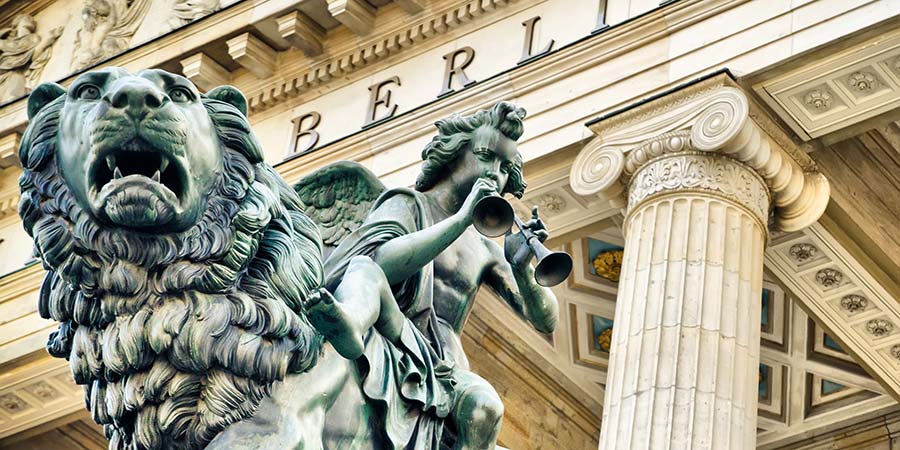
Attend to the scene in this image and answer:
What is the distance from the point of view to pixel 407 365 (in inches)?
165

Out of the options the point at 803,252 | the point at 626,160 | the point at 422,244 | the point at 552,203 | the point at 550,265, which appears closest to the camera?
the point at 422,244

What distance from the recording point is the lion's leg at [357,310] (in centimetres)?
386

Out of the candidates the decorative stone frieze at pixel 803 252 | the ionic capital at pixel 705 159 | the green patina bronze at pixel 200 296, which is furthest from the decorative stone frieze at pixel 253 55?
the green patina bronze at pixel 200 296

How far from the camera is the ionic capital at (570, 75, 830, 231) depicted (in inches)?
574

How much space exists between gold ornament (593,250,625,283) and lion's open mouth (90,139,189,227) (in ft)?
53.4

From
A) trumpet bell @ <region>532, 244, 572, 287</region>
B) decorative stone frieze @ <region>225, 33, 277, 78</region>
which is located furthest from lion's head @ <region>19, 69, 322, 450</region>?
decorative stone frieze @ <region>225, 33, 277, 78</region>

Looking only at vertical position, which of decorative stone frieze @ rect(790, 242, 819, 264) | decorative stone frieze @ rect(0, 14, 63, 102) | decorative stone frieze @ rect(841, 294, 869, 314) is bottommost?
decorative stone frieze @ rect(0, 14, 63, 102)

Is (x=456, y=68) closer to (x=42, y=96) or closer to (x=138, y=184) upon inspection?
(x=42, y=96)

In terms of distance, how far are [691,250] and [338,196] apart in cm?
937

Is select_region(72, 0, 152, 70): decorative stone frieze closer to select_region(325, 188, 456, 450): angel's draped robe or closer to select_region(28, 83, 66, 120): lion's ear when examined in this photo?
select_region(325, 188, 456, 450): angel's draped robe

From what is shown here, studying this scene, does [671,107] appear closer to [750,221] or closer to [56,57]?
[750,221]

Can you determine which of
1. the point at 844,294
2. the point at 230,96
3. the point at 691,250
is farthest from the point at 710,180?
the point at 230,96

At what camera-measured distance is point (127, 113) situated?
379 cm

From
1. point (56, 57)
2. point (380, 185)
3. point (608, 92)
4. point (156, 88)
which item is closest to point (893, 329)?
point (608, 92)
